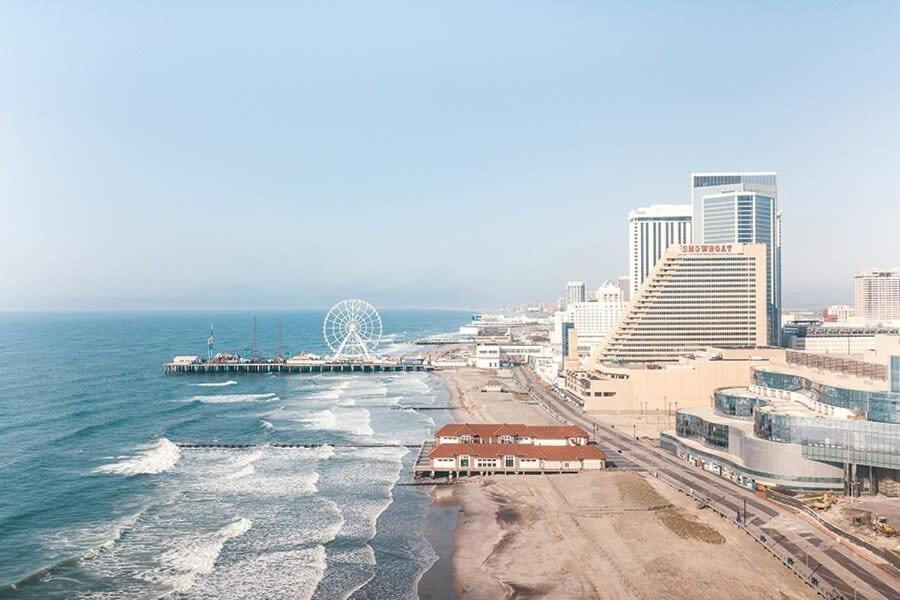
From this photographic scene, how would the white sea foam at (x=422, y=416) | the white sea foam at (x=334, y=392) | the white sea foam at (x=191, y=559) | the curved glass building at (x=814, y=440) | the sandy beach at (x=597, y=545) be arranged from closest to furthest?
the sandy beach at (x=597, y=545) < the white sea foam at (x=191, y=559) < the curved glass building at (x=814, y=440) < the white sea foam at (x=422, y=416) < the white sea foam at (x=334, y=392)

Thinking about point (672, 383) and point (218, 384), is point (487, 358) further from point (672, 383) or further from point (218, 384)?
point (672, 383)

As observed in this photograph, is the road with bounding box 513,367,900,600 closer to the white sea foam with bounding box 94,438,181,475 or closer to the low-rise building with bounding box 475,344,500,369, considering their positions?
the white sea foam with bounding box 94,438,181,475

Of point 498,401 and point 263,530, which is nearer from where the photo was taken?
point 263,530

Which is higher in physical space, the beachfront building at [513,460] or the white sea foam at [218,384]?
the beachfront building at [513,460]

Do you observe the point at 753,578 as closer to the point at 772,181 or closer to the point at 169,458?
the point at 169,458

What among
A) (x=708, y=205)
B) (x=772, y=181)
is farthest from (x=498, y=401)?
(x=772, y=181)

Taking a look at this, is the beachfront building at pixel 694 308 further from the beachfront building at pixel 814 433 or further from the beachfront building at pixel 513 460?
the beachfront building at pixel 513 460

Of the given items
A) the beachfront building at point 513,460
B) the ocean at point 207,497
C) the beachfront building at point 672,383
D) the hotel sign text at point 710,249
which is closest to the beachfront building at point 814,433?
the beachfront building at point 513,460
